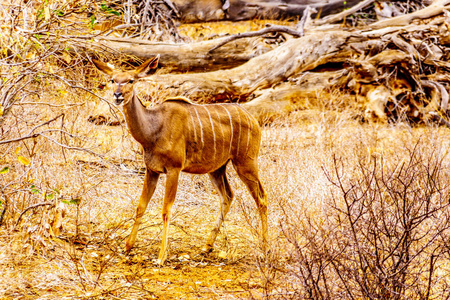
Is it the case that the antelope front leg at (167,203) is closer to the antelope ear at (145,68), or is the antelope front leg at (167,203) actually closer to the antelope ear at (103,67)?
the antelope ear at (145,68)

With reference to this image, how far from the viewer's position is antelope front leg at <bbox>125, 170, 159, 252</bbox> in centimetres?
472

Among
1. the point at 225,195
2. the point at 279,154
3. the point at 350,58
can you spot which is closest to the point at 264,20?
the point at 350,58

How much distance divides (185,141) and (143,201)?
0.65 m

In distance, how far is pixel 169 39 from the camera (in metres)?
12.0

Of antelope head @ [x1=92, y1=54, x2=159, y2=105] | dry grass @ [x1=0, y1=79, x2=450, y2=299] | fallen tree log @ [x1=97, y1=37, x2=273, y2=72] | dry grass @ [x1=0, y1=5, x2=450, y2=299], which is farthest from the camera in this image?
fallen tree log @ [x1=97, y1=37, x2=273, y2=72]

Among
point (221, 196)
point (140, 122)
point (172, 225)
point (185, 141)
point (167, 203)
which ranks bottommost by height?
point (172, 225)

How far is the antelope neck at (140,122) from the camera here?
4.50 m

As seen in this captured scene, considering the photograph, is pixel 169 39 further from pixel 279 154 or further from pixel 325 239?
pixel 325 239

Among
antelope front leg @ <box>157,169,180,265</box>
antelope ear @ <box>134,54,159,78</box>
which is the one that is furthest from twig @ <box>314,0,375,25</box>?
antelope front leg @ <box>157,169,180,265</box>

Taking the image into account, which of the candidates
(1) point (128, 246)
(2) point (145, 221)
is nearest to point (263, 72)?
(2) point (145, 221)

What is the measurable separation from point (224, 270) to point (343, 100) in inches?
219

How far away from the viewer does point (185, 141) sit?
4738mm

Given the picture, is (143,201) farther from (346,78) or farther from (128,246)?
(346,78)

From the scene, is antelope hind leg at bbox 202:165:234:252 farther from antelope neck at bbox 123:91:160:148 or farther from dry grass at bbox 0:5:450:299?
antelope neck at bbox 123:91:160:148
